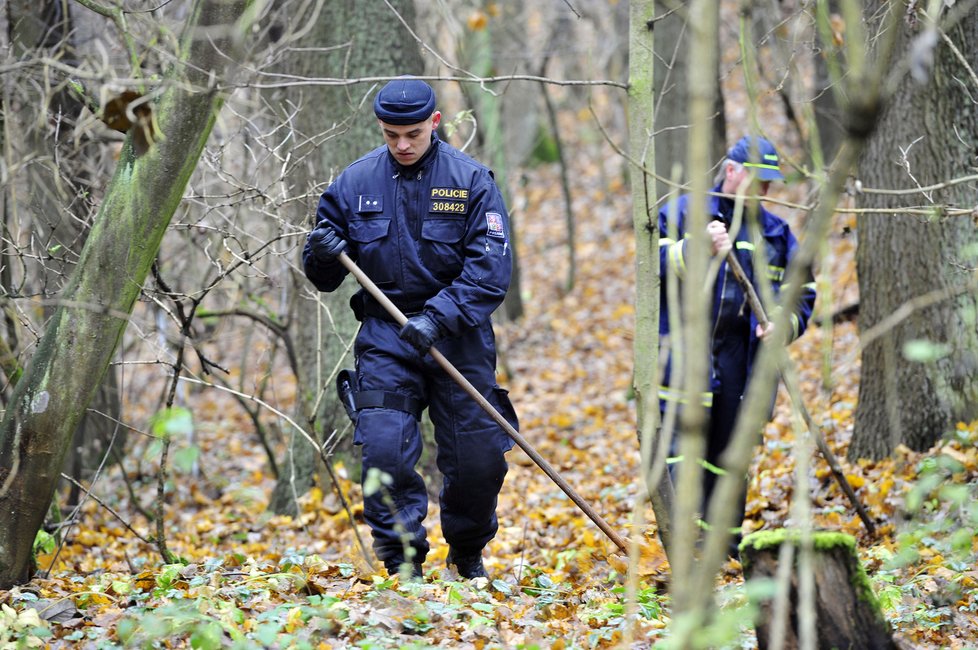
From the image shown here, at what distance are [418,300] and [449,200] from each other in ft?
1.67

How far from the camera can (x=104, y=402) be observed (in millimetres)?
7918

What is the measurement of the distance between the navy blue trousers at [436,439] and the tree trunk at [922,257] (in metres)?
2.32

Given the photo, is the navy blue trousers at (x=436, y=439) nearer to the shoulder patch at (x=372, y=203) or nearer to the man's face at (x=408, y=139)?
the shoulder patch at (x=372, y=203)

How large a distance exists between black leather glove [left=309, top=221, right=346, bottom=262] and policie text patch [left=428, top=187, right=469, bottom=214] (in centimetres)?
47

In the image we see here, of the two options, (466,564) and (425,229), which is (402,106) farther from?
(466,564)

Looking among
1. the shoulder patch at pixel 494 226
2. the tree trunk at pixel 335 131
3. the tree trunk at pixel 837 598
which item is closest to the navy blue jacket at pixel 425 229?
the shoulder patch at pixel 494 226

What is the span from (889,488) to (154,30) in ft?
14.9

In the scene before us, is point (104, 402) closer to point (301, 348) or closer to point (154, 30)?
point (301, 348)

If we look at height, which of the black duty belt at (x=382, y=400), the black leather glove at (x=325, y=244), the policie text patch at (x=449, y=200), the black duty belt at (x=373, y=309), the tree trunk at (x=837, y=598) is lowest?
the tree trunk at (x=837, y=598)

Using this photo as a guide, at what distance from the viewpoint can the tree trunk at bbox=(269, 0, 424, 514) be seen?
6969 mm

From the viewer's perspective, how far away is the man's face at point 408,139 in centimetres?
453

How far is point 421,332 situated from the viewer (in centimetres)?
435

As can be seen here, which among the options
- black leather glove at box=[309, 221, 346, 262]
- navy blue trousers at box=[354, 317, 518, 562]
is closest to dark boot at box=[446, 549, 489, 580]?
navy blue trousers at box=[354, 317, 518, 562]

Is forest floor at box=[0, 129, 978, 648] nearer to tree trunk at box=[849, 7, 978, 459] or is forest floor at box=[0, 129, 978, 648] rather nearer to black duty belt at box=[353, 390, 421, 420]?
tree trunk at box=[849, 7, 978, 459]
